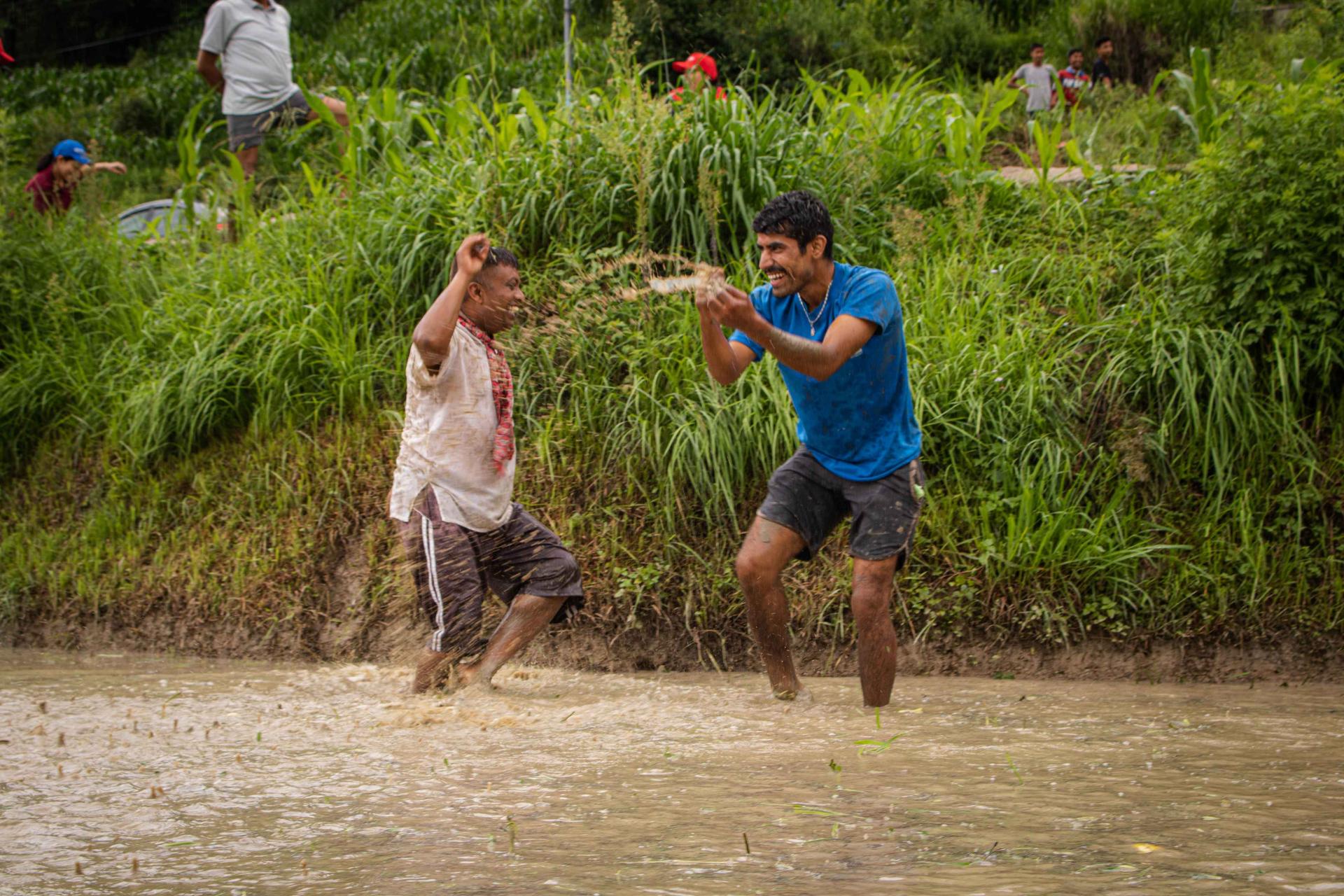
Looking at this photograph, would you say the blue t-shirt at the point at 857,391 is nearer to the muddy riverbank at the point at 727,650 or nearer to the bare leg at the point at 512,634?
the bare leg at the point at 512,634

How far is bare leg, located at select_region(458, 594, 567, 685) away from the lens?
484 centimetres

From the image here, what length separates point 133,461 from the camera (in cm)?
709

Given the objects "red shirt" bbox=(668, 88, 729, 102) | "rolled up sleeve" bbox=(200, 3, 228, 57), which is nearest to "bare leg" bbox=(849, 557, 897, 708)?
"red shirt" bbox=(668, 88, 729, 102)

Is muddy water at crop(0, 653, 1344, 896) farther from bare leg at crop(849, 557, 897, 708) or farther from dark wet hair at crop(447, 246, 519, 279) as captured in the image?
dark wet hair at crop(447, 246, 519, 279)

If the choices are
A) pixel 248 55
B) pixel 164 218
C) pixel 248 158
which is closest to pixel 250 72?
pixel 248 55

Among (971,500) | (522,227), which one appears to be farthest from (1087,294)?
(522,227)

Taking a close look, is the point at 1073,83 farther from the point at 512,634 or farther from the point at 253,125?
the point at 512,634

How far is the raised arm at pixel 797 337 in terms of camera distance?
3898 mm

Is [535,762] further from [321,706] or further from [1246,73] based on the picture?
[1246,73]

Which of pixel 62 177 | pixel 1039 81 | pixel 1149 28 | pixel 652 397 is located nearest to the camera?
pixel 652 397

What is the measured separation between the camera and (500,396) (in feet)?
15.9

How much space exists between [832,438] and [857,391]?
0.73 ft

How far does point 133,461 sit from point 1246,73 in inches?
309

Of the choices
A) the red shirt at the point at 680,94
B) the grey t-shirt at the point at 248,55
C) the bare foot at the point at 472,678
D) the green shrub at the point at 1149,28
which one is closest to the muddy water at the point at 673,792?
the bare foot at the point at 472,678
